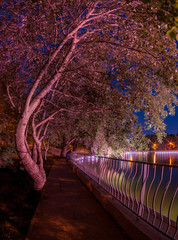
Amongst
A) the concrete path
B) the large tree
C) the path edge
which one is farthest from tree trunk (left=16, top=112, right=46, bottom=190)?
the path edge

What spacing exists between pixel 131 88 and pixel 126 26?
2504 millimetres

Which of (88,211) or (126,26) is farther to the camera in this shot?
(126,26)

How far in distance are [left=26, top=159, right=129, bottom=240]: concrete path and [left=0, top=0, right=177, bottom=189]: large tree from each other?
7.92ft

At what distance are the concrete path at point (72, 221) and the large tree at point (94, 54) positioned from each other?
2415mm

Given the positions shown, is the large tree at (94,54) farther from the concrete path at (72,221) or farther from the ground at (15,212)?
the concrete path at (72,221)

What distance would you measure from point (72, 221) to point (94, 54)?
6.98 meters

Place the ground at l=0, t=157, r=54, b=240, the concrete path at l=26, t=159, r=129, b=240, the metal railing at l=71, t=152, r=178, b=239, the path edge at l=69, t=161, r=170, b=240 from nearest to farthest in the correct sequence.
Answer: the path edge at l=69, t=161, r=170, b=240 < the metal railing at l=71, t=152, r=178, b=239 < the concrete path at l=26, t=159, r=129, b=240 < the ground at l=0, t=157, r=54, b=240

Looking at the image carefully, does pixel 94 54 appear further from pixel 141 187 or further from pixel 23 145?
pixel 141 187

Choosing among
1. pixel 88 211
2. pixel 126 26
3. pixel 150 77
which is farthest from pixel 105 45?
pixel 88 211

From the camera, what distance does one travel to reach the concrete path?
4133 mm

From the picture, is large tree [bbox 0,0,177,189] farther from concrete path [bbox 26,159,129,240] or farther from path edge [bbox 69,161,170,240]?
path edge [bbox 69,161,170,240]

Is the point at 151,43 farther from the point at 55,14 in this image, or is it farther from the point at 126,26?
the point at 55,14

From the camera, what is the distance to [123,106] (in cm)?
995


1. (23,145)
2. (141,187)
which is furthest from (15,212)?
(141,187)
